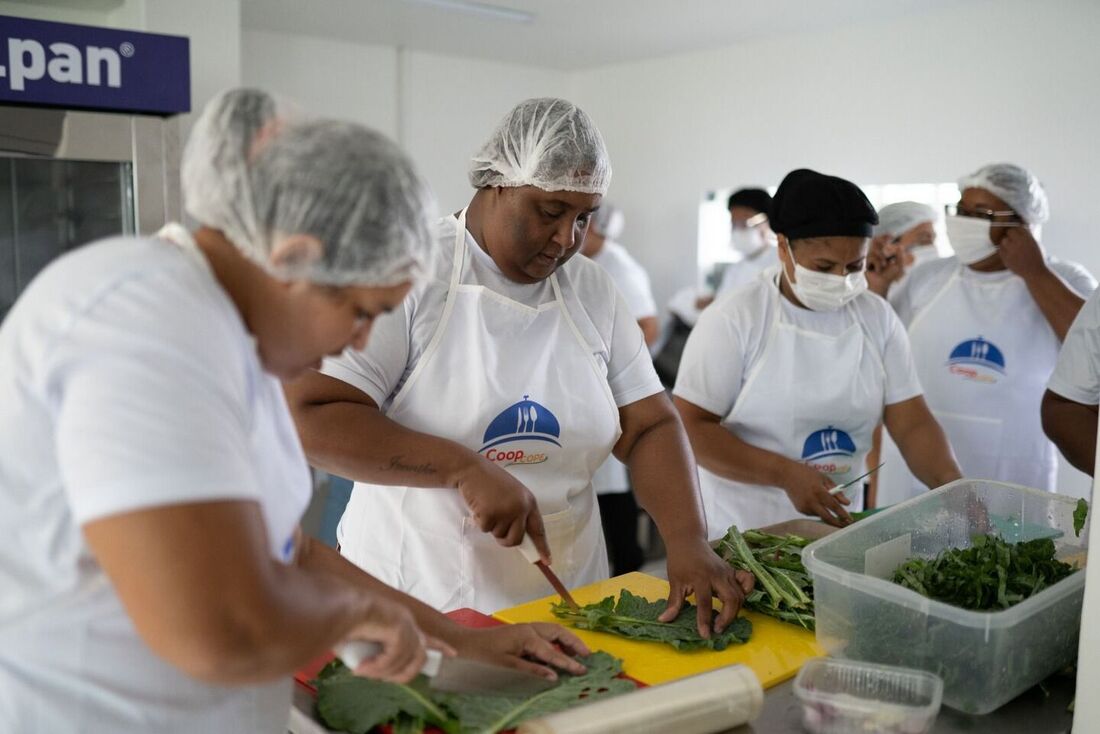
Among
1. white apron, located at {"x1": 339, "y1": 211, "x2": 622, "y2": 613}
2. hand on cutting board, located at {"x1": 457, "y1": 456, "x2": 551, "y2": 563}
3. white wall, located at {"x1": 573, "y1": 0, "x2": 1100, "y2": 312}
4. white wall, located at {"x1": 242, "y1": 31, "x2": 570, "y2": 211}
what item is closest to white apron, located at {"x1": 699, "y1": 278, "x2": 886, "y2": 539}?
white apron, located at {"x1": 339, "y1": 211, "x2": 622, "y2": 613}

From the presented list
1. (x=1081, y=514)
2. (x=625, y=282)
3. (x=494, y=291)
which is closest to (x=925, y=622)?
(x=1081, y=514)

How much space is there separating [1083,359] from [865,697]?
1.40 meters

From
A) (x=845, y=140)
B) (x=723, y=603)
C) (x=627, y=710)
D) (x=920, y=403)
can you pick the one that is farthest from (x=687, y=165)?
(x=627, y=710)

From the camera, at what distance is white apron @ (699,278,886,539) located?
256cm

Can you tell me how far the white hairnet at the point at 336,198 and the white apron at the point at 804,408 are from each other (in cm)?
176

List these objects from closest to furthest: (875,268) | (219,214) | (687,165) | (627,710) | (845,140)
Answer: (219,214)
(627,710)
(875,268)
(845,140)
(687,165)

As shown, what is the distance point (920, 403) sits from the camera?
2635 mm

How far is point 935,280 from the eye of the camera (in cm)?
328

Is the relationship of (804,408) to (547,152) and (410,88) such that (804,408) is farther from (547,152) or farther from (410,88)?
(410,88)

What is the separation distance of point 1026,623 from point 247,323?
1124 millimetres

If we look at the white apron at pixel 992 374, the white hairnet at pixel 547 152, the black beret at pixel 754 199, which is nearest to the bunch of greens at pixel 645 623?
the white hairnet at pixel 547 152

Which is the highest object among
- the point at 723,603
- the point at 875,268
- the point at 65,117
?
the point at 65,117

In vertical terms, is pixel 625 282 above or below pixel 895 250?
below

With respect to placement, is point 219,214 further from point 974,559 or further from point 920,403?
point 920,403
